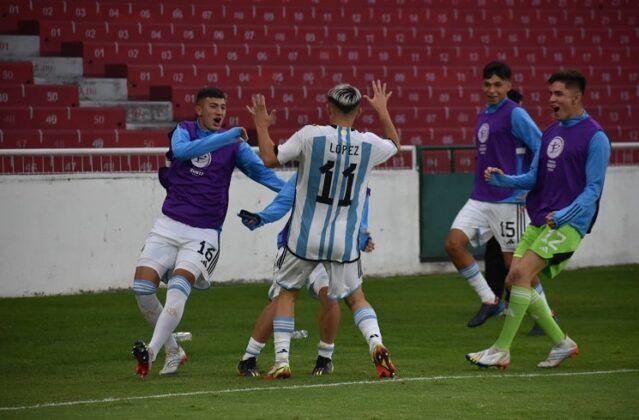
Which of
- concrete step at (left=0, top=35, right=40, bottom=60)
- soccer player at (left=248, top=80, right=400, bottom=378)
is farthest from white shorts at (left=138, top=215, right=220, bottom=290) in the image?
concrete step at (left=0, top=35, right=40, bottom=60)

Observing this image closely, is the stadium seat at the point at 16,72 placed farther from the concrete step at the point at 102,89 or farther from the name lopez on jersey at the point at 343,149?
the name lopez on jersey at the point at 343,149

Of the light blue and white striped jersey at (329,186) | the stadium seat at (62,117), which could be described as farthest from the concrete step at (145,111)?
the light blue and white striped jersey at (329,186)

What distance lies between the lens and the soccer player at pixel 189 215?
9.38m

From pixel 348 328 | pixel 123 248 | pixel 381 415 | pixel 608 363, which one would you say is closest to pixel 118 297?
pixel 123 248

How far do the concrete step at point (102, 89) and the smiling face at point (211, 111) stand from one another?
460 inches

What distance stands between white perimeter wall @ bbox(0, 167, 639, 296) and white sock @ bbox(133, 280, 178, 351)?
19.1 ft

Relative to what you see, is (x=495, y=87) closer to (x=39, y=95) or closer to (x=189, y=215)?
(x=189, y=215)

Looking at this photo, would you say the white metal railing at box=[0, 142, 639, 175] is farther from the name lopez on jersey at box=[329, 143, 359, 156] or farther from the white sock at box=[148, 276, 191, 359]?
the name lopez on jersey at box=[329, 143, 359, 156]

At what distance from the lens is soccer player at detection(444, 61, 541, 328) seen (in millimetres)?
12258

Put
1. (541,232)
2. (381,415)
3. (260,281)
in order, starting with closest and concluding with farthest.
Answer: (381,415)
(541,232)
(260,281)

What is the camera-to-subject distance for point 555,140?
950cm

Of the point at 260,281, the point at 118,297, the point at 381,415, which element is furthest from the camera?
the point at 260,281

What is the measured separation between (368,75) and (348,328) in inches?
439

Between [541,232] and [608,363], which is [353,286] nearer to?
[541,232]
